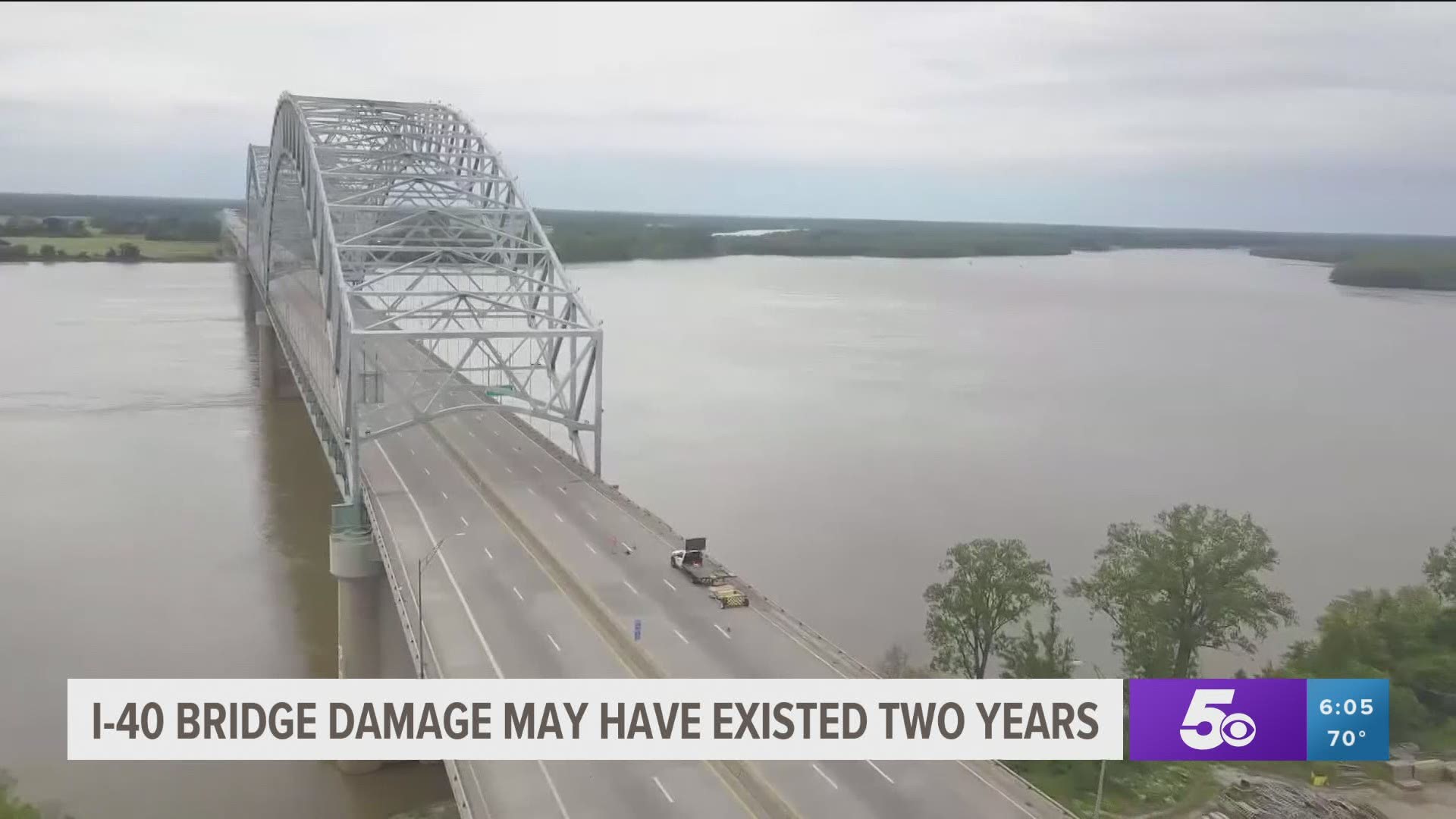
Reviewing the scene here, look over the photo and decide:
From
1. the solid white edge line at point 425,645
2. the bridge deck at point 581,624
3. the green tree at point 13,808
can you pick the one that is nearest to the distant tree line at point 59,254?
the bridge deck at point 581,624

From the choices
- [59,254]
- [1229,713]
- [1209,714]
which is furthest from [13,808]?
[59,254]

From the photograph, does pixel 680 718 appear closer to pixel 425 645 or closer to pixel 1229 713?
pixel 425 645

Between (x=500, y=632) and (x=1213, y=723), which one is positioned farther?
(x=500, y=632)

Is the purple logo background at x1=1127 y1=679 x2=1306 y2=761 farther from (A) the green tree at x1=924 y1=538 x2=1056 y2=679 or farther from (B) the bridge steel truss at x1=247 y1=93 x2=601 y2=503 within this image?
(B) the bridge steel truss at x1=247 y1=93 x2=601 y2=503

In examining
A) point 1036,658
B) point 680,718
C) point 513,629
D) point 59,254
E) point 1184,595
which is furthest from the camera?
point 59,254

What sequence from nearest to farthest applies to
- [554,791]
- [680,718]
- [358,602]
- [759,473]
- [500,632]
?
[554,791], [680,718], [500,632], [358,602], [759,473]

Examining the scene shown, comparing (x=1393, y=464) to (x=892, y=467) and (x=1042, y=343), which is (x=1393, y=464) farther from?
(x=1042, y=343)

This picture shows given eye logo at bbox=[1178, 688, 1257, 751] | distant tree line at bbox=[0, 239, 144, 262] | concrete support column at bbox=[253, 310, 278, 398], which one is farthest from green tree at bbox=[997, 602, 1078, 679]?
distant tree line at bbox=[0, 239, 144, 262]
